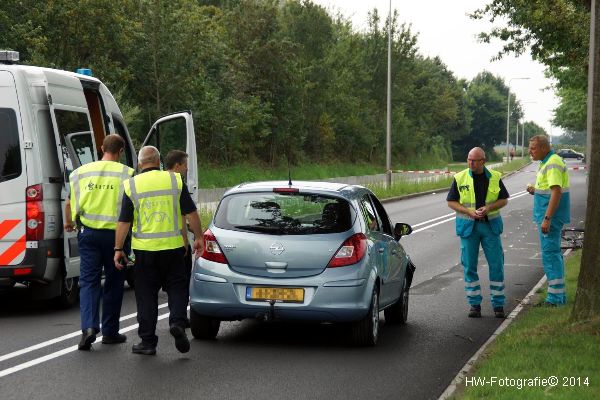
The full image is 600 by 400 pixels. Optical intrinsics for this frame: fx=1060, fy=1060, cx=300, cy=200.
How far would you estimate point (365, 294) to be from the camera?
877 cm

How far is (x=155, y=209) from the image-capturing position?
832 centimetres

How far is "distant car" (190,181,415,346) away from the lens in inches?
342

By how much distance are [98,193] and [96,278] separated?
2.34 feet

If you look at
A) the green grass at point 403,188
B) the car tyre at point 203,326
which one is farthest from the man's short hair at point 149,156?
the green grass at point 403,188

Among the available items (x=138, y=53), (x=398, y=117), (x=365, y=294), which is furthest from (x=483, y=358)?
(x=398, y=117)

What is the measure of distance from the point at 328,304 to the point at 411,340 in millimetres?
1229

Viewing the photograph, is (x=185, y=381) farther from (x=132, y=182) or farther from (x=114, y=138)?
(x=114, y=138)

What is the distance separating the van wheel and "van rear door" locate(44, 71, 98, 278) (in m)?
0.20

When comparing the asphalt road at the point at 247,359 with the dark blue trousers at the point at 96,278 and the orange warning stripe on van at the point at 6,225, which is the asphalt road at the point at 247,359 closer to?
the dark blue trousers at the point at 96,278

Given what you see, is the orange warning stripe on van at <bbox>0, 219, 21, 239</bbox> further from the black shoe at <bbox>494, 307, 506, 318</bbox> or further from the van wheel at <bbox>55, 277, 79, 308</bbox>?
the black shoe at <bbox>494, 307, 506, 318</bbox>

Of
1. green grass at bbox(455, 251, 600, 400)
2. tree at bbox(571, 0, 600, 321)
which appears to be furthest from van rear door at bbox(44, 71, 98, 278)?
tree at bbox(571, 0, 600, 321)

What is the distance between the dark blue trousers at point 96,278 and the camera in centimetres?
877

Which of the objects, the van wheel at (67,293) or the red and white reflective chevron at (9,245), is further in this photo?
the van wheel at (67,293)

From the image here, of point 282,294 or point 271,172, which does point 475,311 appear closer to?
point 282,294
